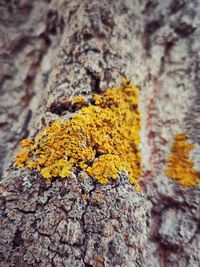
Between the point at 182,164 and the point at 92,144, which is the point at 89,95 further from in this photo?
the point at 182,164

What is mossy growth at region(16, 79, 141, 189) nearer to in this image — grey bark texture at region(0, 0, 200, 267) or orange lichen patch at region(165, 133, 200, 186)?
grey bark texture at region(0, 0, 200, 267)

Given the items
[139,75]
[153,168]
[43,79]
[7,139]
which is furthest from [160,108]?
[7,139]

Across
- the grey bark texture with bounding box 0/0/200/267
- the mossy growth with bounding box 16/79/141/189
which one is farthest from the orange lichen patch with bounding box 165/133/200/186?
the mossy growth with bounding box 16/79/141/189

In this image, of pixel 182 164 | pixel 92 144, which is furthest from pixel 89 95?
pixel 182 164

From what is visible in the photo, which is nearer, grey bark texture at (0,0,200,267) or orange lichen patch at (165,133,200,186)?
grey bark texture at (0,0,200,267)

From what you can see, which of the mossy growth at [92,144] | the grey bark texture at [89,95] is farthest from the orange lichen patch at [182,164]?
the mossy growth at [92,144]

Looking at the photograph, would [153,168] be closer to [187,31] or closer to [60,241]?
[60,241]

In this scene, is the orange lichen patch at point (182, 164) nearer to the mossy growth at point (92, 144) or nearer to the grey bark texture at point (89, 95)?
the grey bark texture at point (89, 95)

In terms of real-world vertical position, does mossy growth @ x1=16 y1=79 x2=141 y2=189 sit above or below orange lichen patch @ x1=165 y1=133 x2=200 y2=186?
above
